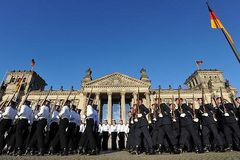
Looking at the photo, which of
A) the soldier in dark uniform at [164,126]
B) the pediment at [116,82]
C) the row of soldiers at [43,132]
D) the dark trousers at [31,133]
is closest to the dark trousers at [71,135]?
the row of soldiers at [43,132]

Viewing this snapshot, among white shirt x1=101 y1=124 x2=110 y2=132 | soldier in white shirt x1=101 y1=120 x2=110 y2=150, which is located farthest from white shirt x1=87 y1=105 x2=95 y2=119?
white shirt x1=101 y1=124 x2=110 y2=132

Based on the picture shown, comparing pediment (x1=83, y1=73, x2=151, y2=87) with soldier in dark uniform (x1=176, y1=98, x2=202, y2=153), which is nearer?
soldier in dark uniform (x1=176, y1=98, x2=202, y2=153)

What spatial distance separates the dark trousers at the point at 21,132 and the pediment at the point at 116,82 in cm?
4050

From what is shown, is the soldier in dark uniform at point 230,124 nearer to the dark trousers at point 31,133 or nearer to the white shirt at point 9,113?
the dark trousers at point 31,133

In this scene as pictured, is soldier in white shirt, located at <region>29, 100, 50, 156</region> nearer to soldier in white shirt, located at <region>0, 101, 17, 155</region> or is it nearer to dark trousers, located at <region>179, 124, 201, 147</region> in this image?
soldier in white shirt, located at <region>0, 101, 17, 155</region>

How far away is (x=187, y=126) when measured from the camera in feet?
31.3

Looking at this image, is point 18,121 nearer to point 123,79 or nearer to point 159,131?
point 159,131

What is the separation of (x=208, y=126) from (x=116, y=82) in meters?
41.8

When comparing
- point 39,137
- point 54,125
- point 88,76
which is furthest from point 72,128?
point 88,76

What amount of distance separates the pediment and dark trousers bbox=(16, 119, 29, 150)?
40.5 metres

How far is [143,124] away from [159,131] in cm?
77

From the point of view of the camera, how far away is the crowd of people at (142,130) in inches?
354

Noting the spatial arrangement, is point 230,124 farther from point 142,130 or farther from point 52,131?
point 52,131

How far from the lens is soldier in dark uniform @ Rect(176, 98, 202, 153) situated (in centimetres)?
911
